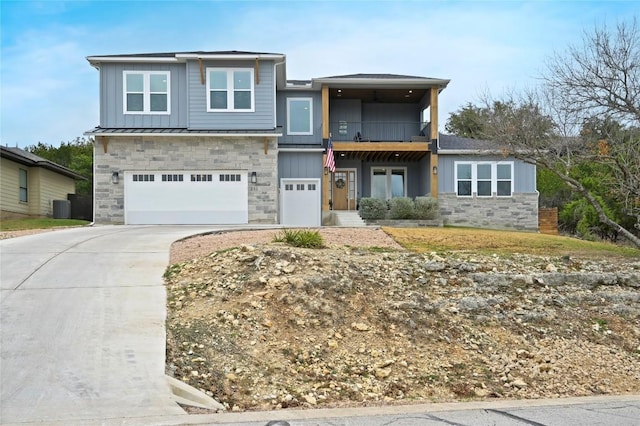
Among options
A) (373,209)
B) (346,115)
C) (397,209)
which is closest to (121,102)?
(346,115)

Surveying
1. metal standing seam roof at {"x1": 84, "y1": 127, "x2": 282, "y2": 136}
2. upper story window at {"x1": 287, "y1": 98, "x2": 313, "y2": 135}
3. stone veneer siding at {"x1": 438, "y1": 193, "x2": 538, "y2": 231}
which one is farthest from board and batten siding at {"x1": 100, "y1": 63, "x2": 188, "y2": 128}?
stone veneer siding at {"x1": 438, "y1": 193, "x2": 538, "y2": 231}

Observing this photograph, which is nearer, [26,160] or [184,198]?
[184,198]

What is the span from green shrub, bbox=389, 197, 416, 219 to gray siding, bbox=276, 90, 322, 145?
4.66 meters

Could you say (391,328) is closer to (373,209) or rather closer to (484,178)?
(373,209)

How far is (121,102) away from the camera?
22.8 m

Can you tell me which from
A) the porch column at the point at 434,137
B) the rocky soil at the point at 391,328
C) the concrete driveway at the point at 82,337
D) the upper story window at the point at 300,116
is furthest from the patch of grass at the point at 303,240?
the upper story window at the point at 300,116

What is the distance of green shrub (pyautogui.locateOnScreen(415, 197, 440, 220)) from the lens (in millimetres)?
22812

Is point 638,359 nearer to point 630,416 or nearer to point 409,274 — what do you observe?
point 630,416

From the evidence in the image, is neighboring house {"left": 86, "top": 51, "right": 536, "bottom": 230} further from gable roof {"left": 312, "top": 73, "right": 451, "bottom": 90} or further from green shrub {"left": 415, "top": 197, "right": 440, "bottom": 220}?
green shrub {"left": 415, "top": 197, "right": 440, "bottom": 220}

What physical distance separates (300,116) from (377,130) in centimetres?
371

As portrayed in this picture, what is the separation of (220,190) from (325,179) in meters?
4.31

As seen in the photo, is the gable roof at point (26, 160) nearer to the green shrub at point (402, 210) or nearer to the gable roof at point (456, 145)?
the green shrub at point (402, 210)

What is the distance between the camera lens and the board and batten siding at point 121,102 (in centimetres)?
2278

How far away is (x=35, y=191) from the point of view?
2750 centimetres
